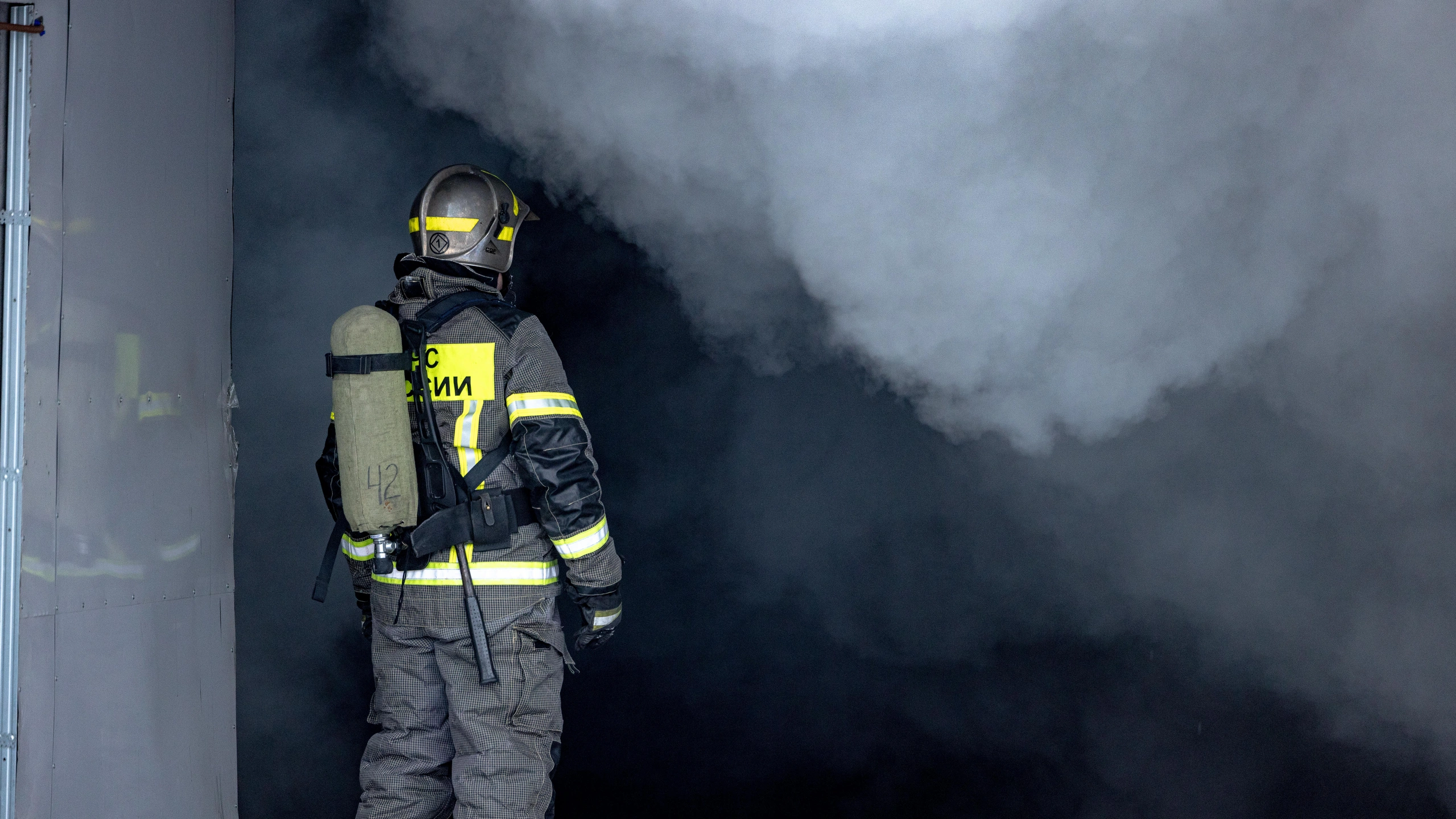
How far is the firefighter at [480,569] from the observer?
2.26 metres

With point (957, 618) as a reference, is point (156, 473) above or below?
above

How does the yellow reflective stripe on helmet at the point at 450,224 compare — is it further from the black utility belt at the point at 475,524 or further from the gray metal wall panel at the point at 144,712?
the gray metal wall panel at the point at 144,712

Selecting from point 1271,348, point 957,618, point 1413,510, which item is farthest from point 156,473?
point 1413,510

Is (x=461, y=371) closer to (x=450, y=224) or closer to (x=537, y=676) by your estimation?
(x=450, y=224)

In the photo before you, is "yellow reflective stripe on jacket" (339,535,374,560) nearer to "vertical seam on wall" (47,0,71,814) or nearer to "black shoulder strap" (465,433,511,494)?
"black shoulder strap" (465,433,511,494)

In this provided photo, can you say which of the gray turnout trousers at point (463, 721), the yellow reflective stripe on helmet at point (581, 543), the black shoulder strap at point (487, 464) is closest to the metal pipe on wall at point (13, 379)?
the gray turnout trousers at point (463, 721)

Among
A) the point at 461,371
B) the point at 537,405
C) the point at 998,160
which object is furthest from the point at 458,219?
the point at 998,160

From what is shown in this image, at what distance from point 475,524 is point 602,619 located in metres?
0.36

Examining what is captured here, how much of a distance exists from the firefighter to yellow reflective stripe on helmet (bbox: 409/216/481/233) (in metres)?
0.08

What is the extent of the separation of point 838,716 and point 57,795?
2.23 m

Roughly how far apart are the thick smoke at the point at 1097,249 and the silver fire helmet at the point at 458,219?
114cm

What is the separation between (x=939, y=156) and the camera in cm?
334

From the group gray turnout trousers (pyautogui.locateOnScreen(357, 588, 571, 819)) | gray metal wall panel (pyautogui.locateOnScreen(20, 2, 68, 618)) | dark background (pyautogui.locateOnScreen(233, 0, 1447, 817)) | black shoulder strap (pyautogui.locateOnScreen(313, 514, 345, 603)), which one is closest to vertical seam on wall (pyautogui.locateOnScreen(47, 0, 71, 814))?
gray metal wall panel (pyautogui.locateOnScreen(20, 2, 68, 618))

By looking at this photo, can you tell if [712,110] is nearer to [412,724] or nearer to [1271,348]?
[1271,348]
